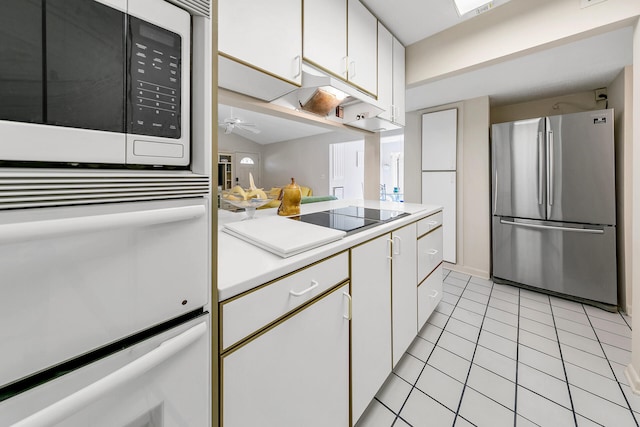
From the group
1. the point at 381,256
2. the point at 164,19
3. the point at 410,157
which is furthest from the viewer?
the point at 410,157

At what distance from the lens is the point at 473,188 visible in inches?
117

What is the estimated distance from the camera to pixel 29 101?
0.34 m

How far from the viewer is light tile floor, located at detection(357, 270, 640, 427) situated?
1184 millimetres

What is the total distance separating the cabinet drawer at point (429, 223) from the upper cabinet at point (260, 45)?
1.17 meters

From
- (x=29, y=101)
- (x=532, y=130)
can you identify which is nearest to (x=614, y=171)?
(x=532, y=130)

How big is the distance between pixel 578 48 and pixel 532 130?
2.50ft

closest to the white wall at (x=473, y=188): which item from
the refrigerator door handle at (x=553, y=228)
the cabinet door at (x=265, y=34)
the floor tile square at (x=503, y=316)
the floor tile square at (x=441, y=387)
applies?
the refrigerator door handle at (x=553, y=228)

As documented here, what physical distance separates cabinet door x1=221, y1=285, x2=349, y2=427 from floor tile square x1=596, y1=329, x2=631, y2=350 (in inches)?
81.0

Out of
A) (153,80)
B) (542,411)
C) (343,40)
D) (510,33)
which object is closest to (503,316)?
(542,411)

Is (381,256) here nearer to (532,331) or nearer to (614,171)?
(532,331)

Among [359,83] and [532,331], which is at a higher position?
[359,83]

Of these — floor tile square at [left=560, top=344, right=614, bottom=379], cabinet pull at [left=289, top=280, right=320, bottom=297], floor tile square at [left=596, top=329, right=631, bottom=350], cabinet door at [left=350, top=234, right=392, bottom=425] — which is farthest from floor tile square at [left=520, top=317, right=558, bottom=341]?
cabinet pull at [left=289, top=280, right=320, bottom=297]

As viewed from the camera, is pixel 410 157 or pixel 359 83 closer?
pixel 359 83

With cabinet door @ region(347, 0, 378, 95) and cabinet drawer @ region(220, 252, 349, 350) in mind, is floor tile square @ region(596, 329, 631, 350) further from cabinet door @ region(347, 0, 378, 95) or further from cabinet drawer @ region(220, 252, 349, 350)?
cabinet door @ region(347, 0, 378, 95)
